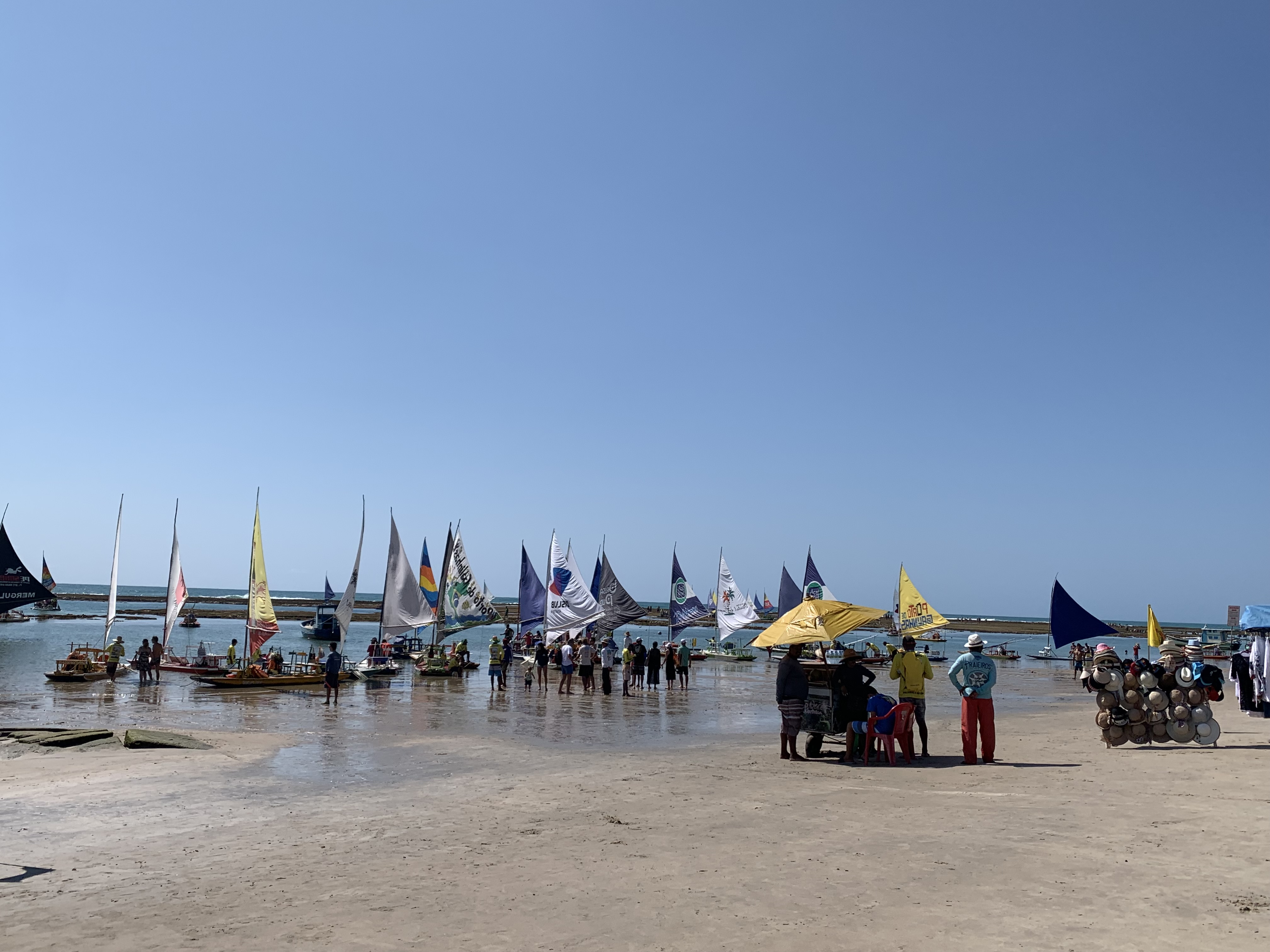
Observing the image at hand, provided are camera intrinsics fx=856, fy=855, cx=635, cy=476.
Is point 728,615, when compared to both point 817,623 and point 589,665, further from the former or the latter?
point 817,623

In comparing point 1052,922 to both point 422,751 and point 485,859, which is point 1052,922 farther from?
point 422,751

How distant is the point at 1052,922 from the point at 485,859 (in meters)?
4.49

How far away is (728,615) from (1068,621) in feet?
105

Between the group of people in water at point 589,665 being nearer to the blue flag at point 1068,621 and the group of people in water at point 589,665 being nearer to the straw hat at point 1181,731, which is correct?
the blue flag at point 1068,621

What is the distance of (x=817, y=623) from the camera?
13625 mm

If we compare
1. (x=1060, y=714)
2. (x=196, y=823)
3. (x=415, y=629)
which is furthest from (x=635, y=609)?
(x=196, y=823)

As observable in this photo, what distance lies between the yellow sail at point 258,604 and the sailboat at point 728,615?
85.9 feet

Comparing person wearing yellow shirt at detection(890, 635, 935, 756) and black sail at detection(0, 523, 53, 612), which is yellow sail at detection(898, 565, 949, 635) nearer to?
person wearing yellow shirt at detection(890, 635, 935, 756)

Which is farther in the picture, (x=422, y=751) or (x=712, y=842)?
(x=422, y=751)

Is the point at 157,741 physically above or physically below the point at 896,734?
below

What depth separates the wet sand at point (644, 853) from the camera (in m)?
5.63

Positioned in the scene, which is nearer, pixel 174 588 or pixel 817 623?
pixel 817 623

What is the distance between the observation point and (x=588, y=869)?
23.3 ft

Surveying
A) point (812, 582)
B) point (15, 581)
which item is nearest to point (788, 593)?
point (812, 582)
